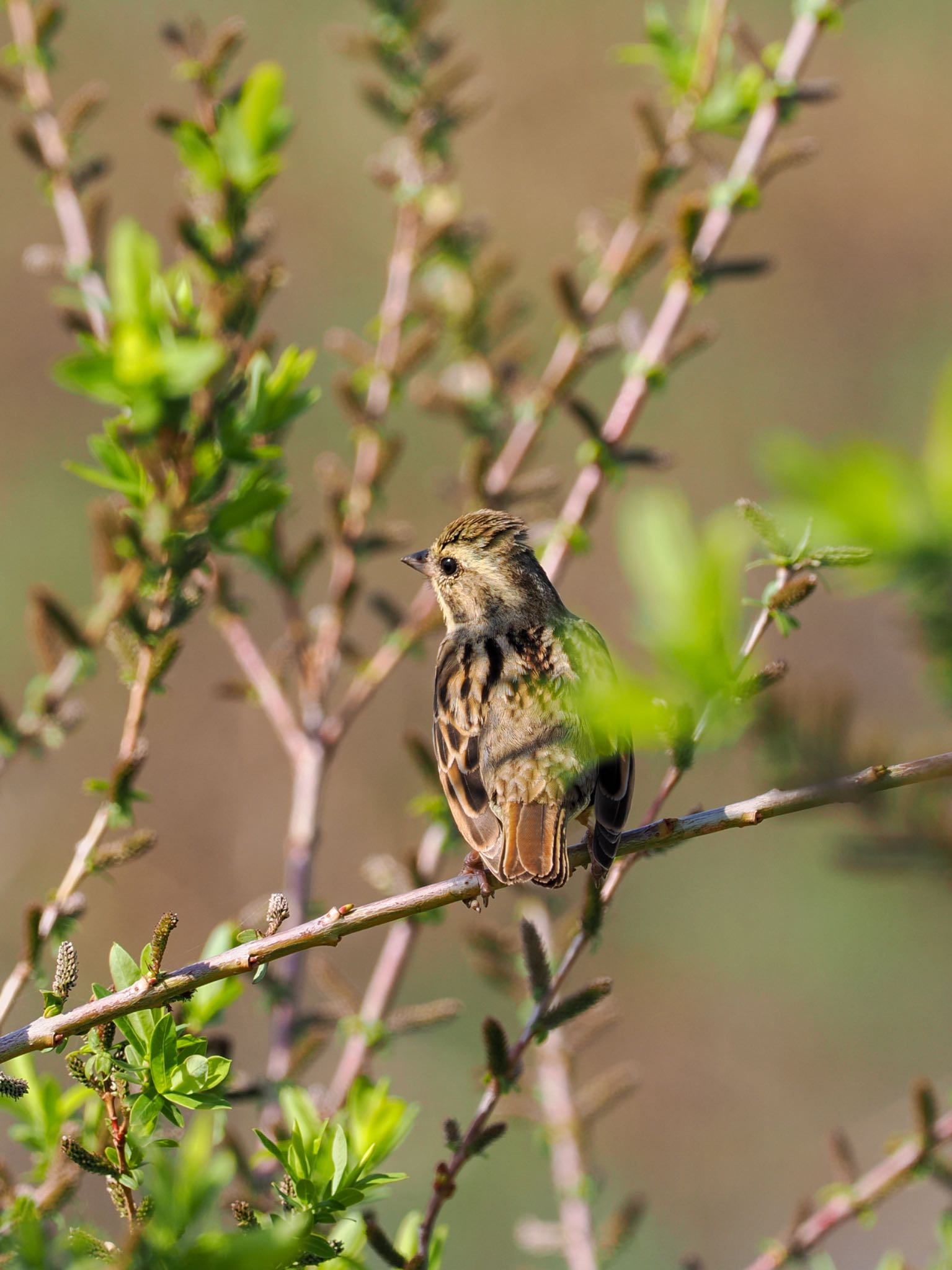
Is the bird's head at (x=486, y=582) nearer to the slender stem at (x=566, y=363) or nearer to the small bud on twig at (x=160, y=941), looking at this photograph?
the slender stem at (x=566, y=363)

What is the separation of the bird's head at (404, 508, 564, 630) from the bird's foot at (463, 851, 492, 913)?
0.89 metres

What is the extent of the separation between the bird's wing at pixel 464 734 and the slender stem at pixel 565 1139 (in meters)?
0.30

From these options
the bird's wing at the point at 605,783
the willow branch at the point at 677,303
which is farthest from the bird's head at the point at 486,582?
the willow branch at the point at 677,303

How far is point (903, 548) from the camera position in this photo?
42.9 inches

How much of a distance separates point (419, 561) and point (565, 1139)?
6.33 ft

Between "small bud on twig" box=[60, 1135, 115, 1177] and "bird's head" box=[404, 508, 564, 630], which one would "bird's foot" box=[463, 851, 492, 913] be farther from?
"bird's head" box=[404, 508, 564, 630]

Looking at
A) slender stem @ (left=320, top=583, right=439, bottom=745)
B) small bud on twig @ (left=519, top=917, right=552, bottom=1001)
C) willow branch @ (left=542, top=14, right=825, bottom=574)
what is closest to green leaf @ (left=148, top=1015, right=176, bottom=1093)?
small bud on twig @ (left=519, top=917, right=552, bottom=1001)

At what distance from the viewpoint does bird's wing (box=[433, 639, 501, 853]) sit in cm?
321

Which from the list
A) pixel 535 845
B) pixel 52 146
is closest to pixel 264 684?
pixel 535 845

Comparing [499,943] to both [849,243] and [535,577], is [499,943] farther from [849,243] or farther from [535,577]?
[849,243]

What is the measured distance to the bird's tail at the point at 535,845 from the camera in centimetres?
309

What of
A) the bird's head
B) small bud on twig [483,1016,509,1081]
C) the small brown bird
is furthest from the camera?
the bird's head

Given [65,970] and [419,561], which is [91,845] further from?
[419,561]

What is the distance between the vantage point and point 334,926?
1.97m
